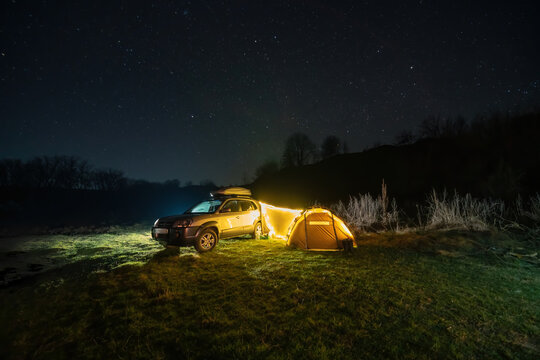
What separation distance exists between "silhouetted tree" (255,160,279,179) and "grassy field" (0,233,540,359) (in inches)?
2305

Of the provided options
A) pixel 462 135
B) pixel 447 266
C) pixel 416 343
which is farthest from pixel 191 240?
pixel 462 135

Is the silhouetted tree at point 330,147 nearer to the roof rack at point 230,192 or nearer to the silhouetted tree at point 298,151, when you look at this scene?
the silhouetted tree at point 298,151

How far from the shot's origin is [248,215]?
31.6 feet

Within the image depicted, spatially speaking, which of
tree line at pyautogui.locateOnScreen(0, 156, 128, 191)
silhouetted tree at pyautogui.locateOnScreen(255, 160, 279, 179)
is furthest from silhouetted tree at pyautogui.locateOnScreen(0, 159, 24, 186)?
silhouetted tree at pyautogui.locateOnScreen(255, 160, 279, 179)

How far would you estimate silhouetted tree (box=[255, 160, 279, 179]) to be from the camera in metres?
65.0

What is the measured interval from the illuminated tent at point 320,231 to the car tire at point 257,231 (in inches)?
79.0

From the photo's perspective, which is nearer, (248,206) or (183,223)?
(183,223)

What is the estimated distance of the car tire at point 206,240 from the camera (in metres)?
7.57

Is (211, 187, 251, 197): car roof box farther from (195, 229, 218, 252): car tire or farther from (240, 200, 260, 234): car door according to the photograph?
(195, 229, 218, 252): car tire

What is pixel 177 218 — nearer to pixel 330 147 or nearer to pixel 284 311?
pixel 284 311

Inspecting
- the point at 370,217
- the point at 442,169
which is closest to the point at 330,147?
the point at 442,169

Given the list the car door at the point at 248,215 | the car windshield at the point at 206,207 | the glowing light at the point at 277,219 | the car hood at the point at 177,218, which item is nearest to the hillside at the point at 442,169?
the glowing light at the point at 277,219

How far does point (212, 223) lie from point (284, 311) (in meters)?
4.61

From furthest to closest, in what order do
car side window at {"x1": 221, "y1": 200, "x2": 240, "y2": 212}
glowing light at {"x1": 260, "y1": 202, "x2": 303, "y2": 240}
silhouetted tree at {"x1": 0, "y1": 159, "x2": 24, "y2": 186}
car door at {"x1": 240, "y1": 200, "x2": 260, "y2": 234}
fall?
silhouetted tree at {"x1": 0, "y1": 159, "x2": 24, "y2": 186} → glowing light at {"x1": 260, "y1": 202, "x2": 303, "y2": 240} → car door at {"x1": 240, "y1": 200, "x2": 260, "y2": 234} → car side window at {"x1": 221, "y1": 200, "x2": 240, "y2": 212}
